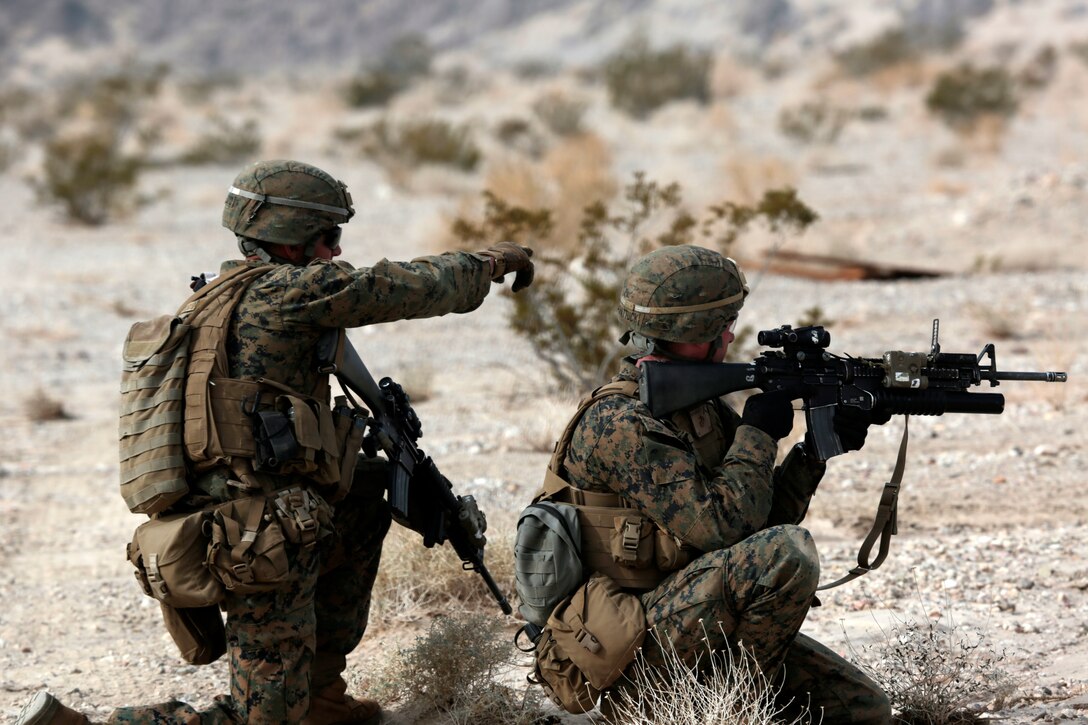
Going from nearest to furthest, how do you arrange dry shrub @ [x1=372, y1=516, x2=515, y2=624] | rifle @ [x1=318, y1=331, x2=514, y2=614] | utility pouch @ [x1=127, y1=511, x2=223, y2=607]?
1. utility pouch @ [x1=127, y1=511, x2=223, y2=607]
2. rifle @ [x1=318, y1=331, x2=514, y2=614]
3. dry shrub @ [x1=372, y1=516, x2=515, y2=624]

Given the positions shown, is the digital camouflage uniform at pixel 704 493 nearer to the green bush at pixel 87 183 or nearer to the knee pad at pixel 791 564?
the knee pad at pixel 791 564

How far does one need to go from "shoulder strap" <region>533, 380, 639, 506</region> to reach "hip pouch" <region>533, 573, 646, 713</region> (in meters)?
0.22

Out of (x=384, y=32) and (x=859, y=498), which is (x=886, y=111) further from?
(x=384, y=32)

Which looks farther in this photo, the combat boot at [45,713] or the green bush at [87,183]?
the green bush at [87,183]

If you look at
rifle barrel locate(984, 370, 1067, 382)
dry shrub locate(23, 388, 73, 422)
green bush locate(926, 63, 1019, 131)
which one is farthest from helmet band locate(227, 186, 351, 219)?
green bush locate(926, 63, 1019, 131)

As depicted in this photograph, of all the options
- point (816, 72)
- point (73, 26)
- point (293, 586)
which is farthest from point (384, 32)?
point (293, 586)

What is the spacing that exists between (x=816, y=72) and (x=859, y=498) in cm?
2829

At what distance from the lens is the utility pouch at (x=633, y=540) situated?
3.39 m

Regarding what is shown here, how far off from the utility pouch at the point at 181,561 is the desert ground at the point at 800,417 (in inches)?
44.9

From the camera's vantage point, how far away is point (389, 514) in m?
4.02

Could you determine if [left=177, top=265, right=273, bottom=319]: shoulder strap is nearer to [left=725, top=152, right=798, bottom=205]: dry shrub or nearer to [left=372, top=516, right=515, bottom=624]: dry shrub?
[left=372, top=516, right=515, bottom=624]: dry shrub

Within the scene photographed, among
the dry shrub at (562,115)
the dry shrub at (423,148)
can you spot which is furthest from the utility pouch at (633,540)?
the dry shrub at (562,115)

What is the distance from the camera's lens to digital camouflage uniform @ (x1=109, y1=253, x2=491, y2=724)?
349cm

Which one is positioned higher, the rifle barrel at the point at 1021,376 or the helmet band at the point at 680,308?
the helmet band at the point at 680,308
